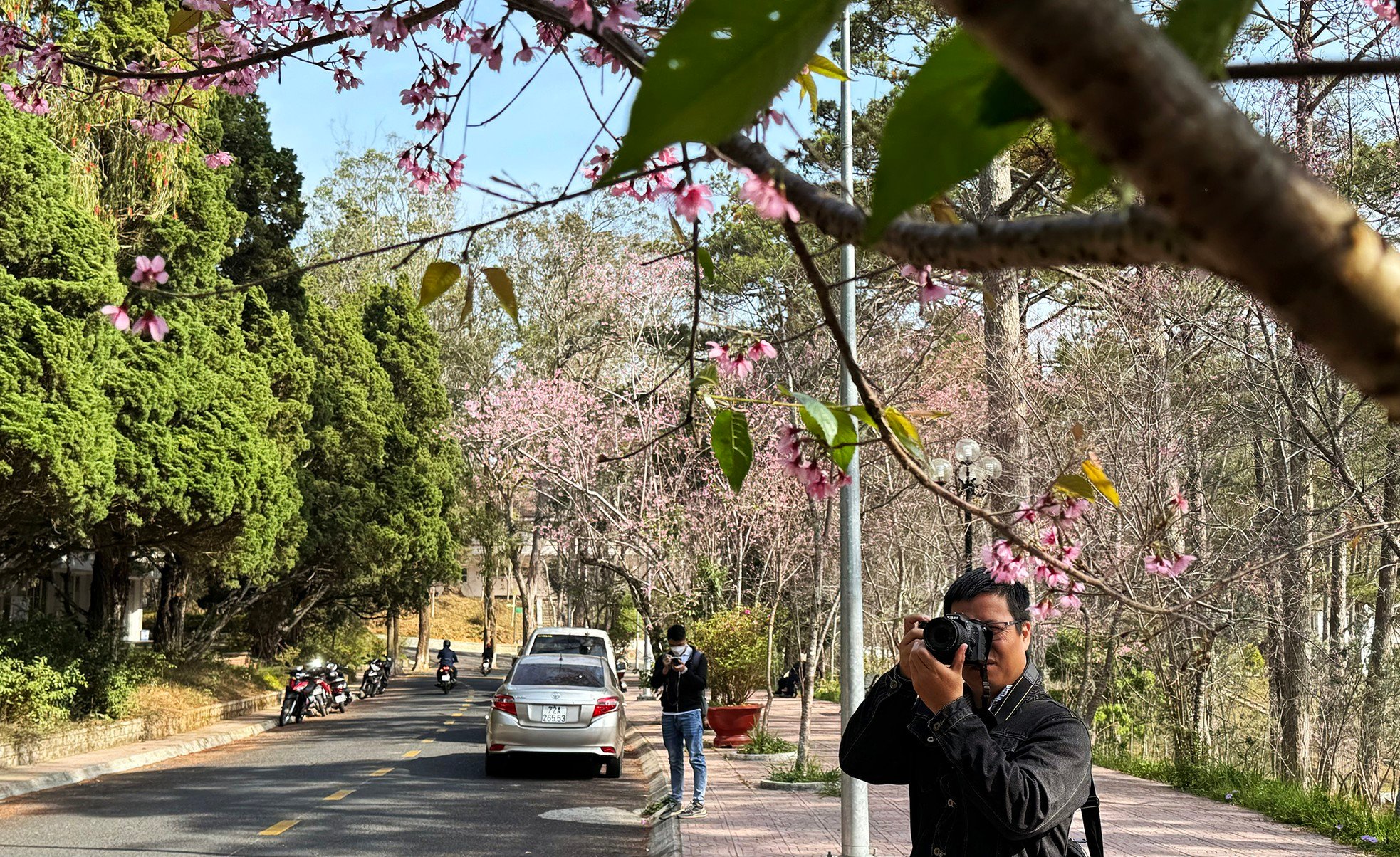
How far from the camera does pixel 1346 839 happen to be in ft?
30.9

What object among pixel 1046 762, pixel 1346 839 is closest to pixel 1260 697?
pixel 1346 839

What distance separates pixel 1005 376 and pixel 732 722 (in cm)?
646

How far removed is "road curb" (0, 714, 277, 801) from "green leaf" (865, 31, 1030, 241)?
1286 cm

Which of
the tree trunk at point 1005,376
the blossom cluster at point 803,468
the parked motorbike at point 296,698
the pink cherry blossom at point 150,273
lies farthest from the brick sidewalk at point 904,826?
the parked motorbike at point 296,698

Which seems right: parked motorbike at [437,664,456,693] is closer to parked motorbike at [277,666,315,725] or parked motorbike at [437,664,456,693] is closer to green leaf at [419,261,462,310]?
parked motorbike at [277,666,315,725]

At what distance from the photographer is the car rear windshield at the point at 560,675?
1496cm

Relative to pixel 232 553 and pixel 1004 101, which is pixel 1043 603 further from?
pixel 232 553

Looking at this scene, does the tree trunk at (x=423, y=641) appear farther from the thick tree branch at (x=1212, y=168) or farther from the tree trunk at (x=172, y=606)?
the thick tree branch at (x=1212, y=168)

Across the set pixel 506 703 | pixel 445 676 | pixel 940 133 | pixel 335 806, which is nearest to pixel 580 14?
pixel 940 133

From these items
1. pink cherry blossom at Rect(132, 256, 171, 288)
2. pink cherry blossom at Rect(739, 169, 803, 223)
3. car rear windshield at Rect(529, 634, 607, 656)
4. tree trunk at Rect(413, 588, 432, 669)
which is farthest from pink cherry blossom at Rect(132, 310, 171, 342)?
tree trunk at Rect(413, 588, 432, 669)

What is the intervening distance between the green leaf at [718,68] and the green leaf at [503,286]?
96 centimetres

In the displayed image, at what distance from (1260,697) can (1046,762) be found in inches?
774

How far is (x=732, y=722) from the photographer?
17.7 metres

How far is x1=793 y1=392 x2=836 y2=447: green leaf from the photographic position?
58.0 inches
